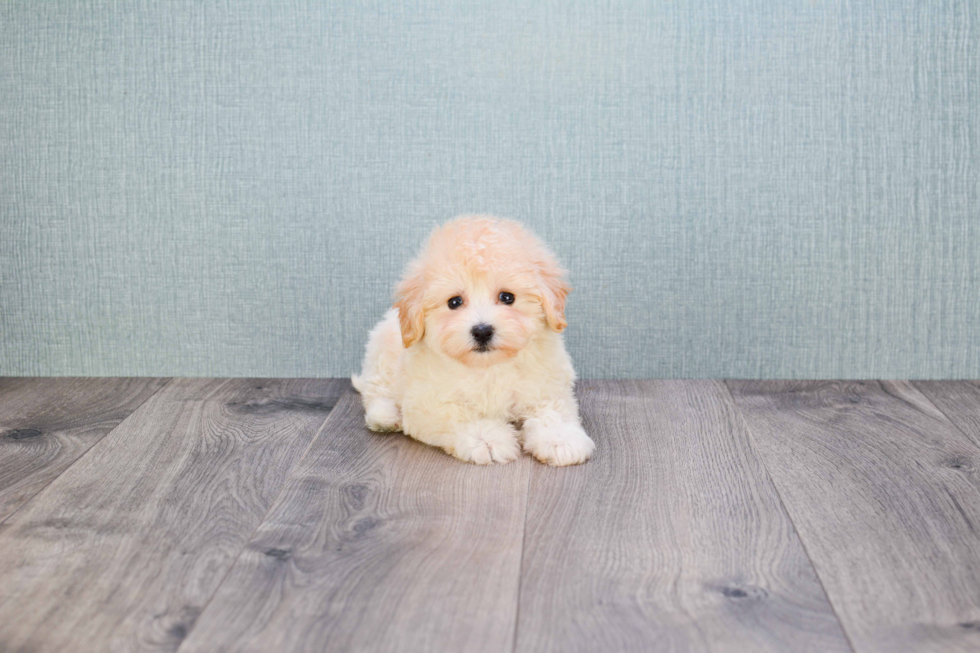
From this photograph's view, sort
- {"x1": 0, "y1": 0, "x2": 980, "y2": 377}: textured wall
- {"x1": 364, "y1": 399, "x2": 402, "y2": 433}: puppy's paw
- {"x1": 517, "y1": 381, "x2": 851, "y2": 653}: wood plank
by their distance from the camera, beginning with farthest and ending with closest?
{"x1": 0, "y1": 0, "x2": 980, "y2": 377}: textured wall
{"x1": 364, "y1": 399, "x2": 402, "y2": 433}: puppy's paw
{"x1": 517, "y1": 381, "x2": 851, "y2": 653}: wood plank

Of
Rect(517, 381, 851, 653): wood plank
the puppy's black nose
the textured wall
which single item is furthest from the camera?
the textured wall

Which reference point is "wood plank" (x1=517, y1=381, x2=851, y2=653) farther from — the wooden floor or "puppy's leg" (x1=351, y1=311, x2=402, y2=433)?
"puppy's leg" (x1=351, y1=311, x2=402, y2=433)

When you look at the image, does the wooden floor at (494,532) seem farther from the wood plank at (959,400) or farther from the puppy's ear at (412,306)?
the puppy's ear at (412,306)

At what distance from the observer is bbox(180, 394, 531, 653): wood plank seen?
3.83 ft

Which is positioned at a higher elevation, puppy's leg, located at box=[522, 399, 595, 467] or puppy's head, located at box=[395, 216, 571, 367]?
puppy's head, located at box=[395, 216, 571, 367]

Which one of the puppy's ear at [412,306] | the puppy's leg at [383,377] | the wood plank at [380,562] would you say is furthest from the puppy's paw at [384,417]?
the puppy's ear at [412,306]

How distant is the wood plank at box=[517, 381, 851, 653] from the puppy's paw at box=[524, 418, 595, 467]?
3 centimetres

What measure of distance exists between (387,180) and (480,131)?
28 cm

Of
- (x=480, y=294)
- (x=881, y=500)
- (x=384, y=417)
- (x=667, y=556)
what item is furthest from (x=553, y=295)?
(x=881, y=500)

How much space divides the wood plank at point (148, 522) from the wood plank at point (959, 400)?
58.2 inches

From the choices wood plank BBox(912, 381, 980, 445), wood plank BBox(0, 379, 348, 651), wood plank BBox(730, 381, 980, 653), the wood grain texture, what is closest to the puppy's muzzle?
wood plank BBox(0, 379, 348, 651)

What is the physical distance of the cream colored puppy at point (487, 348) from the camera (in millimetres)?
1719

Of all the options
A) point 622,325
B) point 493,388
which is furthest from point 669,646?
point 622,325

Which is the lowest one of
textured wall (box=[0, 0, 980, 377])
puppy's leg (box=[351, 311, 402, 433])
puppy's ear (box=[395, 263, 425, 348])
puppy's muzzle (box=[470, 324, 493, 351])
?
puppy's leg (box=[351, 311, 402, 433])
